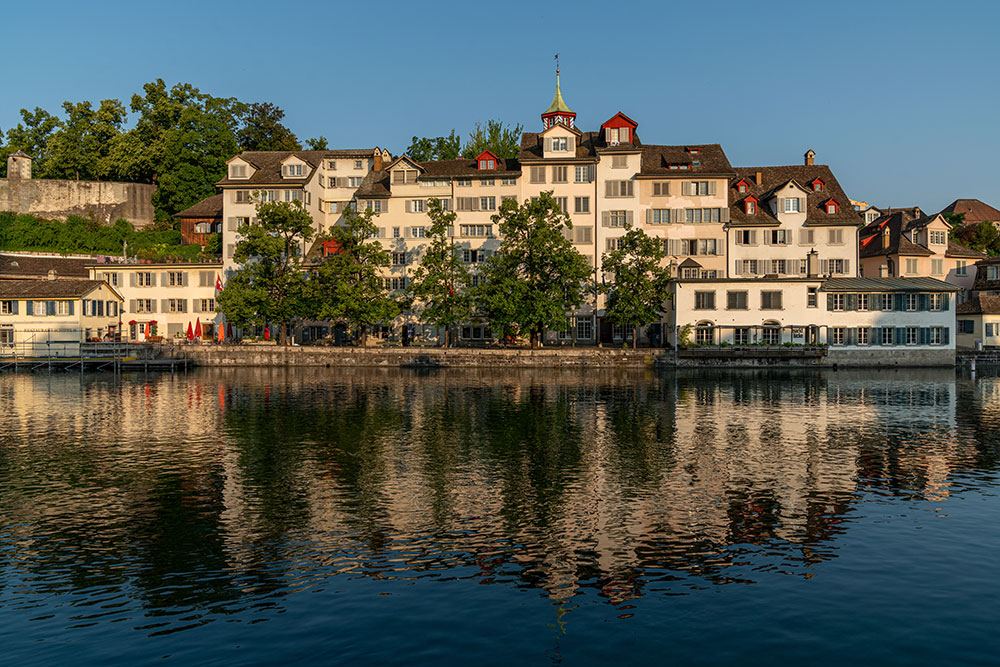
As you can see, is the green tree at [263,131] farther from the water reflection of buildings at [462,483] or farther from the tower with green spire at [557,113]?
the water reflection of buildings at [462,483]

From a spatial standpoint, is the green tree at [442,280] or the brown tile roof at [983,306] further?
the brown tile roof at [983,306]

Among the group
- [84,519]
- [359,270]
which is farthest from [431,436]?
[359,270]

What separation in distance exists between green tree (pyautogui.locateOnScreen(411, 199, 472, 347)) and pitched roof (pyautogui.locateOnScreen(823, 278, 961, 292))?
39.1 metres

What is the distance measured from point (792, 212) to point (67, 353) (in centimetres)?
8369

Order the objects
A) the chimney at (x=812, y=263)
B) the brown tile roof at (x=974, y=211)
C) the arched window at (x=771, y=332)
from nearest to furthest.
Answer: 1. the arched window at (x=771, y=332)
2. the chimney at (x=812, y=263)
3. the brown tile roof at (x=974, y=211)

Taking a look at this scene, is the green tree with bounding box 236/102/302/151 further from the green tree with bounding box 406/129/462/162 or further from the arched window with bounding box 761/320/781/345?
the arched window with bounding box 761/320/781/345

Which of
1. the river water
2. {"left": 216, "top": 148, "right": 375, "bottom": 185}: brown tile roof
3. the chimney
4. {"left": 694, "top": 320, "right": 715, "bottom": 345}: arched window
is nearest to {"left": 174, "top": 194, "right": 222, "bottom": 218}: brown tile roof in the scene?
{"left": 216, "top": 148, "right": 375, "bottom": 185}: brown tile roof

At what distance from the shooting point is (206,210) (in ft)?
362

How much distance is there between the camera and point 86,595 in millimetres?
19219

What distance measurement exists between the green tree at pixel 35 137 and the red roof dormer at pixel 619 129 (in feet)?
294

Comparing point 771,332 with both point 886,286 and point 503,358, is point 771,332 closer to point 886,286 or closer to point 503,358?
point 886,286

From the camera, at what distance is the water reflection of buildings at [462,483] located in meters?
21.4

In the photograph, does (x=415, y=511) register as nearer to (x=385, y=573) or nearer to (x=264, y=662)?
(x=385, y=573)

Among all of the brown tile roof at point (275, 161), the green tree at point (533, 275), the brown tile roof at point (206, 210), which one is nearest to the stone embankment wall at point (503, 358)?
→ the green tree at point (533, 275)
